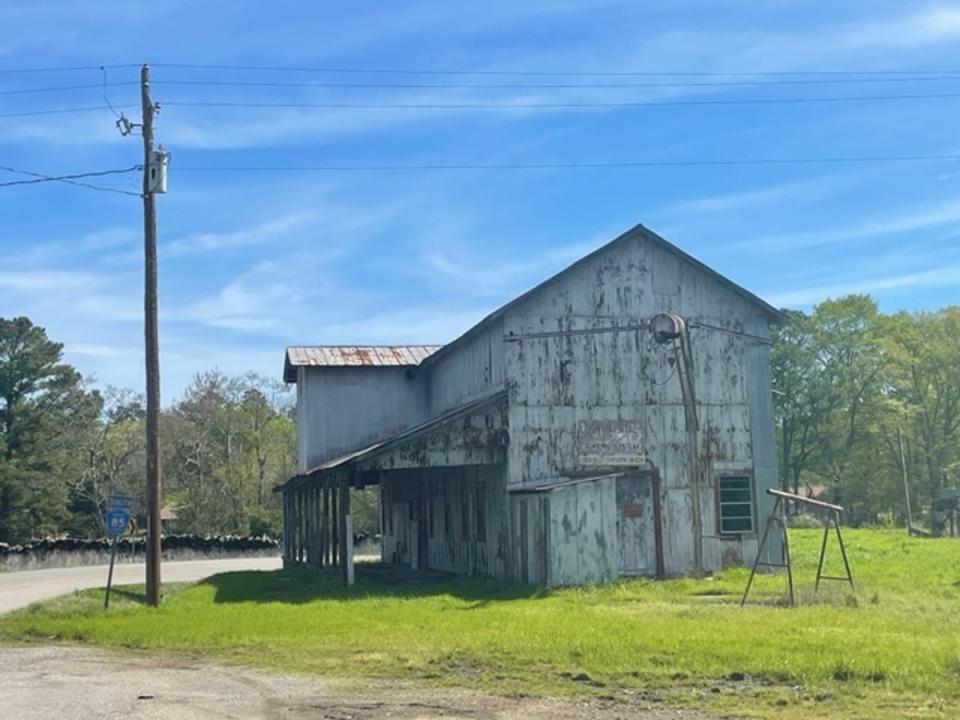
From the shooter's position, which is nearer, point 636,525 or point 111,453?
point 636,525

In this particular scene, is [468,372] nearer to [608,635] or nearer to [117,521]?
[117,521]

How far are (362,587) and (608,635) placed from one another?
10544 millimetres

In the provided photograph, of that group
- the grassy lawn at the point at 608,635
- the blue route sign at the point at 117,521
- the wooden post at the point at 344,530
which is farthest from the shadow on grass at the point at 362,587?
the blue route sign at the point at 117,521

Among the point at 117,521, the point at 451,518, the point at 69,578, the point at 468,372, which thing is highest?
the point at 468,372

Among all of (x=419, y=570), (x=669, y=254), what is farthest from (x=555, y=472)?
Result: (x=419, y=570)

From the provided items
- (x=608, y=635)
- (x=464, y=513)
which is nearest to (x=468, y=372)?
(x=464, y=513)

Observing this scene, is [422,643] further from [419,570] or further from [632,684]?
[419,570]

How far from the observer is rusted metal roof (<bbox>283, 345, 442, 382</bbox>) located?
3444 cm

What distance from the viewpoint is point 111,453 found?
212ft

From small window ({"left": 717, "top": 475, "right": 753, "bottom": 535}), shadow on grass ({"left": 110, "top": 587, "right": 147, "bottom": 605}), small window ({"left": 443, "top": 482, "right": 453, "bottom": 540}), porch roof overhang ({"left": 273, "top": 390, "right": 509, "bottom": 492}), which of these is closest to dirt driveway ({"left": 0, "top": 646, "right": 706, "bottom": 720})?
shadow on grass ({"left": 110, "top": 587, "right": 147, "bottom": 605})

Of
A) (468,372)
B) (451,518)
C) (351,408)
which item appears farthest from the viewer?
(351,408)

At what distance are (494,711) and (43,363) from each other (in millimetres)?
50610

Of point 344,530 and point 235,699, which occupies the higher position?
point 344,530

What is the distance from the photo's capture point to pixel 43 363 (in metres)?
56.2
